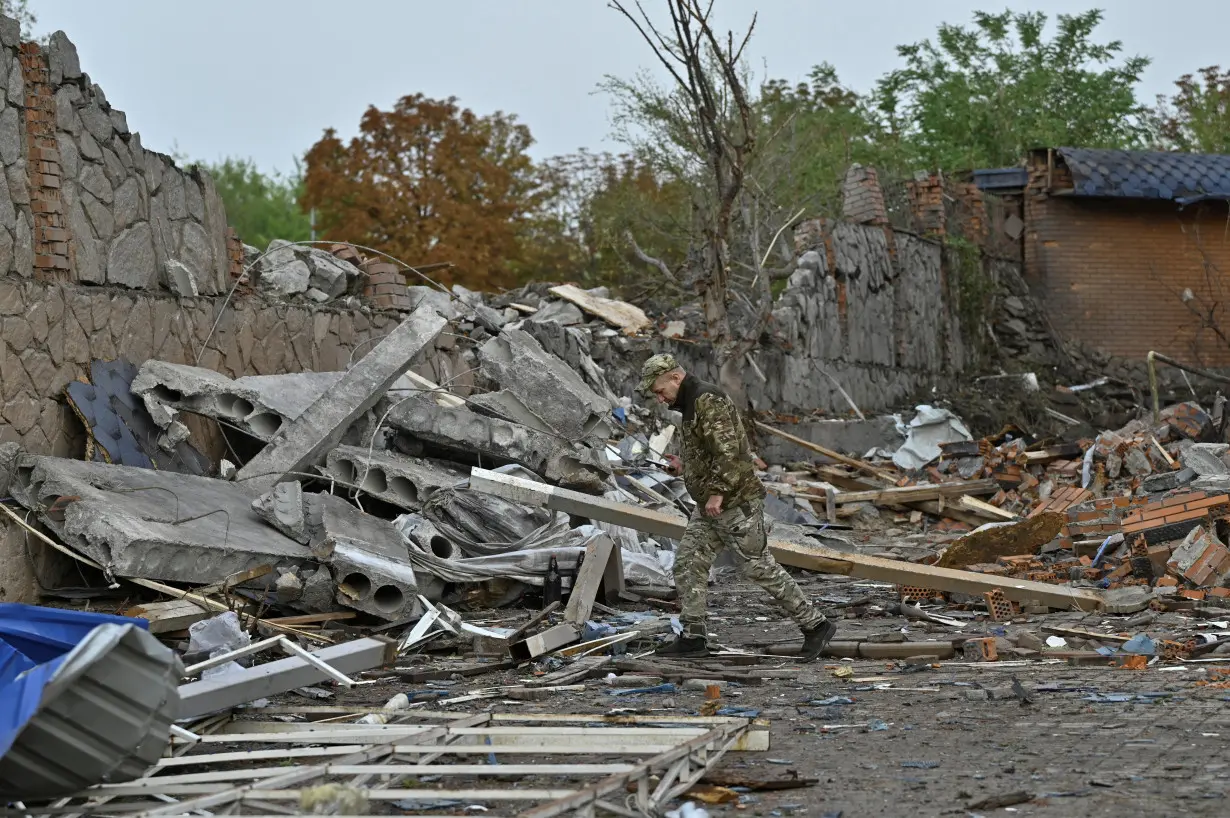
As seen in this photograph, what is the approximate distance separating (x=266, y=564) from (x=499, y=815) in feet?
15.2

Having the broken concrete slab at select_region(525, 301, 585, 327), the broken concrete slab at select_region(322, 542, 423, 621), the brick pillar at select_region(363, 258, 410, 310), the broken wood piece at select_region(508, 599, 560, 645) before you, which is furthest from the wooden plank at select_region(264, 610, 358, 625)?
the broken concrete slab at select_region(525, 301, 585, 327)

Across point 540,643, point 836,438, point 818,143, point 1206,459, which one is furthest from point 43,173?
point 818,143

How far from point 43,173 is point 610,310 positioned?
10.3 metres

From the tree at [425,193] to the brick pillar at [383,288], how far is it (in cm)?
2266

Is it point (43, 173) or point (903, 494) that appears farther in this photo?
point (903, 494)

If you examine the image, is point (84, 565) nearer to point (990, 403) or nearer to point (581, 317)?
point (581, 317)

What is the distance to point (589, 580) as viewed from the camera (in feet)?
31.9

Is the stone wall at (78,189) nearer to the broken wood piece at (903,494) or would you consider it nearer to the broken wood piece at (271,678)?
the broken wood piece at (271,678)

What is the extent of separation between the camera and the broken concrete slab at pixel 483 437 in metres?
11.6

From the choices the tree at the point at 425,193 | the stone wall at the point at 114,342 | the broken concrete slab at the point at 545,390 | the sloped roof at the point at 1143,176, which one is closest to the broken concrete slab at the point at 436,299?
the stone wall at the point at 114,342

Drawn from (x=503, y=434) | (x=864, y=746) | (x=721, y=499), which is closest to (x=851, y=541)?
(x=503, y=434)

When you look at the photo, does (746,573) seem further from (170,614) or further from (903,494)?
(903,494)

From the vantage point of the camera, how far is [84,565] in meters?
8.95

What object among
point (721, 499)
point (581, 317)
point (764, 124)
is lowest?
point (721, 499)
